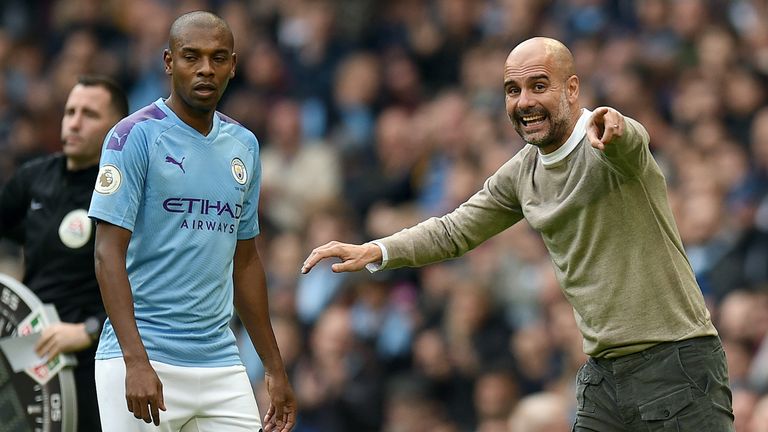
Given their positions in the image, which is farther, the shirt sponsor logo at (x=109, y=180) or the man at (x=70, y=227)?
the man at (x=70, y=227)

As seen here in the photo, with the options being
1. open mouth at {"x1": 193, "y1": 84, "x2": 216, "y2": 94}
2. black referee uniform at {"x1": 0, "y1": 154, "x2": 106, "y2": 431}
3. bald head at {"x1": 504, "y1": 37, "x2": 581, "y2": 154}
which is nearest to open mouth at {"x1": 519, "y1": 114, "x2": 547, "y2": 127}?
bald head at {"x1": 504, "y1": 37, "x2": 581, "y2": 154}

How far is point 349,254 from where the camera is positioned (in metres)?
6.57

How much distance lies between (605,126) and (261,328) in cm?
186

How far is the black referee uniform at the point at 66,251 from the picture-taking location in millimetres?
7469

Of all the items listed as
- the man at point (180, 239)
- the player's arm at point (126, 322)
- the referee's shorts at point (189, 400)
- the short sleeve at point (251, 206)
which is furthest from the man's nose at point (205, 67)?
the referee's shorts at point (189, 400)

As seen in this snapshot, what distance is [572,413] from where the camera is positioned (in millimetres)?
10156

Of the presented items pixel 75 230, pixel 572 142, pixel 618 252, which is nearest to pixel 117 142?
pixel 75 230

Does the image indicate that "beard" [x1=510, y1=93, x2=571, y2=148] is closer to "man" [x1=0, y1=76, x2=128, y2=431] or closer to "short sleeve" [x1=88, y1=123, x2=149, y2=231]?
"short sleeve" [x1=88, y1=123, x2=149, y2=231]

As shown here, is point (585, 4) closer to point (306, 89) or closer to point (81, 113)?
point (306, 89)

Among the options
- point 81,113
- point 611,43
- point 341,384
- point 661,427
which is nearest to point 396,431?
point 341,384

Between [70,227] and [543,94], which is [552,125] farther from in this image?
[70,227]

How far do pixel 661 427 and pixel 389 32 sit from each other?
9.94 m

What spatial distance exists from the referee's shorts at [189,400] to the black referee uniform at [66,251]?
1.21m

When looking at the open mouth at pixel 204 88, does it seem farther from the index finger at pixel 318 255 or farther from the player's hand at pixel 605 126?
the player's hand at pixel 605 126
